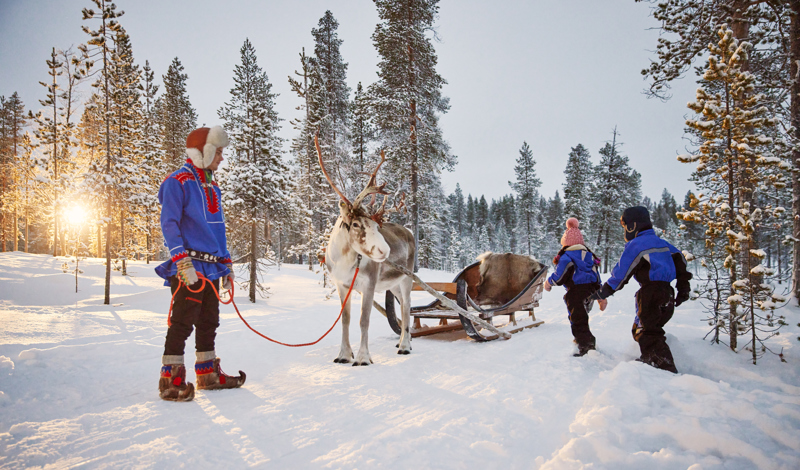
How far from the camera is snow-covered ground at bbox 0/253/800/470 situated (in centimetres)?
Result: 201

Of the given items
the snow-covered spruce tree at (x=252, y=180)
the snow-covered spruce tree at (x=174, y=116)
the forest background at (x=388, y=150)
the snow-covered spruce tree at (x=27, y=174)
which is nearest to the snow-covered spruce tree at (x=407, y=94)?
the forest background at (x=388, y=150)

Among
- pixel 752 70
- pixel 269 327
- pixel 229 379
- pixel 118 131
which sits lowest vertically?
pixel 269 327

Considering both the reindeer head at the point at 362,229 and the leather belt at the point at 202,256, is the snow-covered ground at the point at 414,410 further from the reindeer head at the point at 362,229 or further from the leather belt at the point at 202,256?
the reindeer head at the point at 362,229

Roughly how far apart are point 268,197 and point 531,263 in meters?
9.59

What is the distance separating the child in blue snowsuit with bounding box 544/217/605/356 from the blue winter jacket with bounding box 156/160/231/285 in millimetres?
4331

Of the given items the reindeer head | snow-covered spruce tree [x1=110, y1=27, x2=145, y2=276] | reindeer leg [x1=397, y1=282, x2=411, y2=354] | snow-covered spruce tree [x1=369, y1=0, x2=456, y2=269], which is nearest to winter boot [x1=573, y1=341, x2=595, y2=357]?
reindeer leg [x1=397, y1=282, x2=411, y2=354]

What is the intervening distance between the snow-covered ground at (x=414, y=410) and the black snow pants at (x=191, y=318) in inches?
18.6

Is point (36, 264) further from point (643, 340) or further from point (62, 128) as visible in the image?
point (643, 340)

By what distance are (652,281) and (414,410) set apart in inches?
122

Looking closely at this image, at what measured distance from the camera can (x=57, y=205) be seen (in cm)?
1396

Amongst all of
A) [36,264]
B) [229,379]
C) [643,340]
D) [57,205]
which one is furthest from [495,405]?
[36,264]

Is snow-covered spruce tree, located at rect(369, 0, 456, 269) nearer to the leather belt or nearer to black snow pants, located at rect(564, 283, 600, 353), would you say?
black snow pants, located at rect(564, 283, 600, 353)

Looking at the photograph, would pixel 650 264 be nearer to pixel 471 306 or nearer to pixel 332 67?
pixel 471 306

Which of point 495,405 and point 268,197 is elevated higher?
point 268,197
